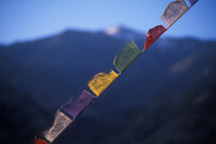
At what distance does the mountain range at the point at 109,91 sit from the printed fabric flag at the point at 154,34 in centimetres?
9

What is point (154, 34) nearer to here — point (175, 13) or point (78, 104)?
point (175, 13)

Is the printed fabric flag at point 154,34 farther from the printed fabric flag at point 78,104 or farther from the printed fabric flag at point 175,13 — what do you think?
the printed fabric flag at point 78,104

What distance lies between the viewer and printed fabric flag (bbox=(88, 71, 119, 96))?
2.13 m

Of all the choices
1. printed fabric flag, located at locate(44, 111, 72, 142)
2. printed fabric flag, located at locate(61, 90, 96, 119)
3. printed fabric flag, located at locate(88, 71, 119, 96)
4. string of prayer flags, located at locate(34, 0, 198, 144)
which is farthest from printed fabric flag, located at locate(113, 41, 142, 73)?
printed fabric flag, located at locate(44, 111, 72, 142)

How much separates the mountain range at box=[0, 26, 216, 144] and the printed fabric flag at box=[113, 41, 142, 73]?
109mm

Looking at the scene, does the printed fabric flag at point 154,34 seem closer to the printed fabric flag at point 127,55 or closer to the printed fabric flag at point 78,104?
the printed fabric flag at point 127,55

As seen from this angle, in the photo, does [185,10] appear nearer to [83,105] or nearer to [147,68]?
[83,105]

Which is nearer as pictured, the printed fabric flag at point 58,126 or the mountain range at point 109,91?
the printed fabric flag at point 58,126

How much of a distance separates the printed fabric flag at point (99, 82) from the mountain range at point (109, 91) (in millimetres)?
69

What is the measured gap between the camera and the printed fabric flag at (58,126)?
2.13 metres

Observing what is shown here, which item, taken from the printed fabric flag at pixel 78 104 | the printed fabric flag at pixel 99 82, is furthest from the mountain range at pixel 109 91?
the printed fabric flag at pixel 78 104

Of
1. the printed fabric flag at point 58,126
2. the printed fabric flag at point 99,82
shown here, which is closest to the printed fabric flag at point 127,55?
the printed fabric flag at point 99,82

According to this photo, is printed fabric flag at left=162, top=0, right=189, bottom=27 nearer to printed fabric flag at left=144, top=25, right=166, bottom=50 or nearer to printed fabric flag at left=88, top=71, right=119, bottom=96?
printed fabric flag at left=144, top=25, right=166, bottom=50

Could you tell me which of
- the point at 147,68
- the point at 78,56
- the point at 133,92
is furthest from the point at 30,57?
the point at 147,68
